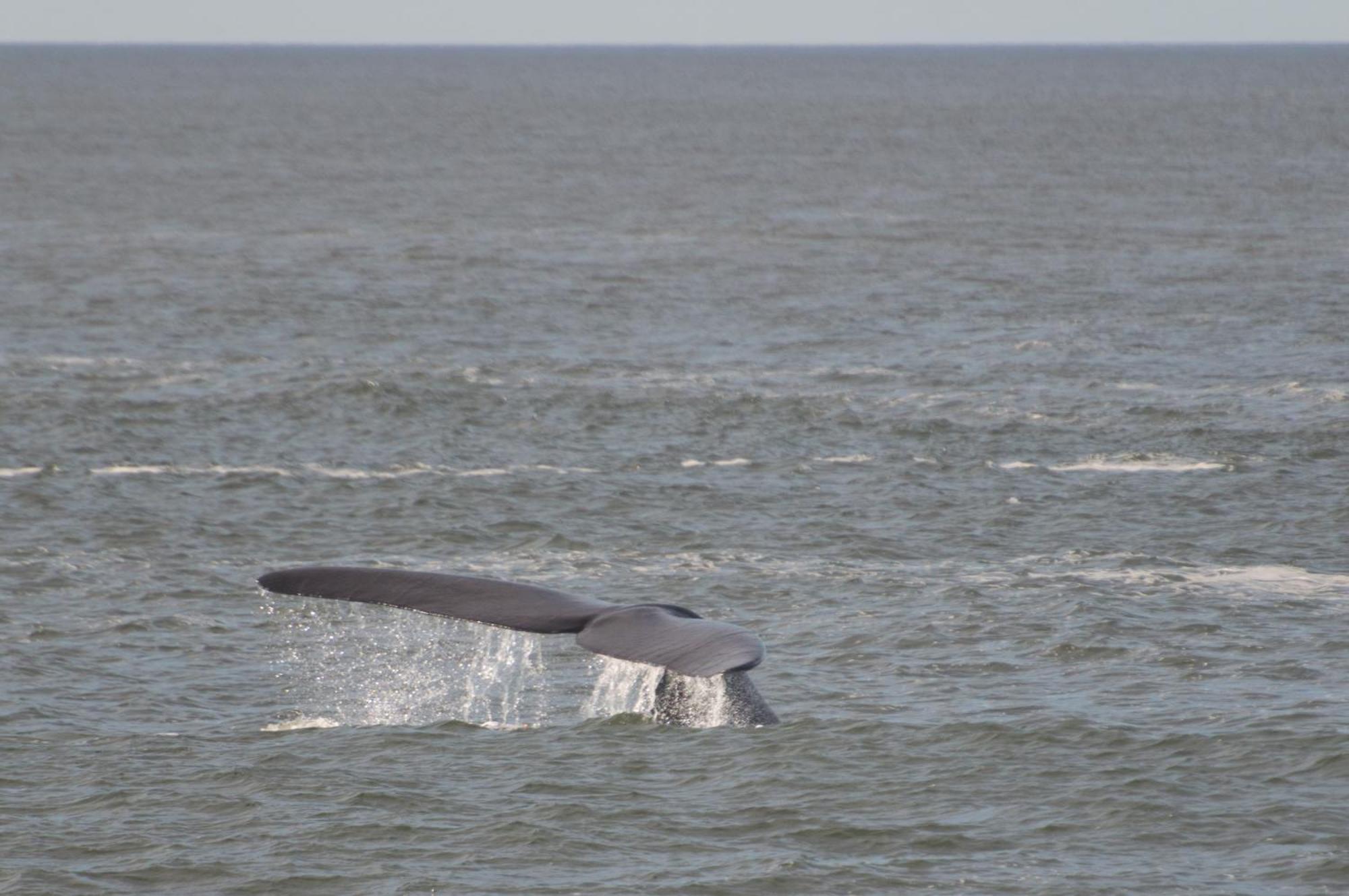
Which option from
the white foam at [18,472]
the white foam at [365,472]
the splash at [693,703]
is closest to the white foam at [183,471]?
the white foam at [365,472]

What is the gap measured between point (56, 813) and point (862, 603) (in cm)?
1036

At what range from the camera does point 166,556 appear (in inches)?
1065

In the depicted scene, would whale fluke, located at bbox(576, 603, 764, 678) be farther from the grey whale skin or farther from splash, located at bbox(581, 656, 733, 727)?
splash, located at bbox(581, 656, 733, 727)

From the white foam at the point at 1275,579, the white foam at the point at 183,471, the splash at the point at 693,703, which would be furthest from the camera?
the white foam at the point at 183,471

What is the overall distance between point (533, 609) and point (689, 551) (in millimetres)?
10939

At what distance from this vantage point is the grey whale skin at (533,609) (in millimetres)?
15570

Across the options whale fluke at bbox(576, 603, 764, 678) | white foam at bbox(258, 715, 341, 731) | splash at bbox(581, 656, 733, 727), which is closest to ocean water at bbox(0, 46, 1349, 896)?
white foam at bbox(258, 715, 341, 731)

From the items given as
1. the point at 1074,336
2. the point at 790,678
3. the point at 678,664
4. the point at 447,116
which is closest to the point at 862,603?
the point at 790,678

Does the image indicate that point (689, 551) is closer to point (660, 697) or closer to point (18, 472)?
point (660, 697)

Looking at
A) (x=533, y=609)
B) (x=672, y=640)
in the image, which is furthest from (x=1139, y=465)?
(x=672, y=640)

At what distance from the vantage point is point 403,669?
22.3m

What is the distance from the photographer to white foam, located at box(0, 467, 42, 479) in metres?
31.6

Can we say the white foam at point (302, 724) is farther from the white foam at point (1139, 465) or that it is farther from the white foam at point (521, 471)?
the white foam at point (1139, 465)

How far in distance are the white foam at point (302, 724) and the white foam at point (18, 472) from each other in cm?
1298
